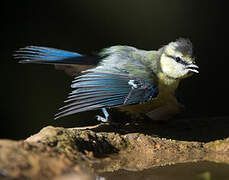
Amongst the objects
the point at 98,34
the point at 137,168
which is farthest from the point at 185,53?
the point at 98,34

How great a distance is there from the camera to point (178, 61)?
162 inches

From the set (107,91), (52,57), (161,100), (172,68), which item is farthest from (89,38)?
(107,91)

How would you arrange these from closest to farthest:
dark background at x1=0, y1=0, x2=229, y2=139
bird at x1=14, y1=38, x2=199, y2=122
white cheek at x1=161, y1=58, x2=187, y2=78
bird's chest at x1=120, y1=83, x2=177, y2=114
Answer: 1. bird at x1=14, y1=38, x2=199, y2=122
2. bird's chest at x1=120, y1=83, x2=177, y2=114
3. white cheek at x1=161, y1=58, x2=187, y2=78
4. dark background at x1=0, y1=0, x2=229, y2=139

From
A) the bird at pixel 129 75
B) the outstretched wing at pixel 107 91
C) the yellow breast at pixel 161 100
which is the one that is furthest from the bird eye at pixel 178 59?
the outstretched wing at pixel 107 91

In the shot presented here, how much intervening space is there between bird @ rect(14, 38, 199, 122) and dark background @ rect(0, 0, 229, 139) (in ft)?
4.67

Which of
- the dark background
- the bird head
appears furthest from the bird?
the dark background

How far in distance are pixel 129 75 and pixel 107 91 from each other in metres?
0.37

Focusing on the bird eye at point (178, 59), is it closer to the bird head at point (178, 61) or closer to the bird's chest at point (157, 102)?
the bird head at point (178, 61)

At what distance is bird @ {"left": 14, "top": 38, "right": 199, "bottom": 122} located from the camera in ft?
12.0

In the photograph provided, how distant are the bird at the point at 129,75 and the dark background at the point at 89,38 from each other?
1.42 meters

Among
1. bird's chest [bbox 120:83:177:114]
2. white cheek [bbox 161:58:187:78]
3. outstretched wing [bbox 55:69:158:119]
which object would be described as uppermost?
white cheek [bbox 161:58:187:78]

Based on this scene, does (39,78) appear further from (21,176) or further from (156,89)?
(21,176)

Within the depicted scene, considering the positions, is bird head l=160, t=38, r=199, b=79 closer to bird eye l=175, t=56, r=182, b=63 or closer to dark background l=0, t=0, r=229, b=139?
bird eye l=175, t=56, r=182, b=63

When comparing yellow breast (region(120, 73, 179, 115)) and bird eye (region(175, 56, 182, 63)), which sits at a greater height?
bird eye (region(175, 56, 182, 63))
